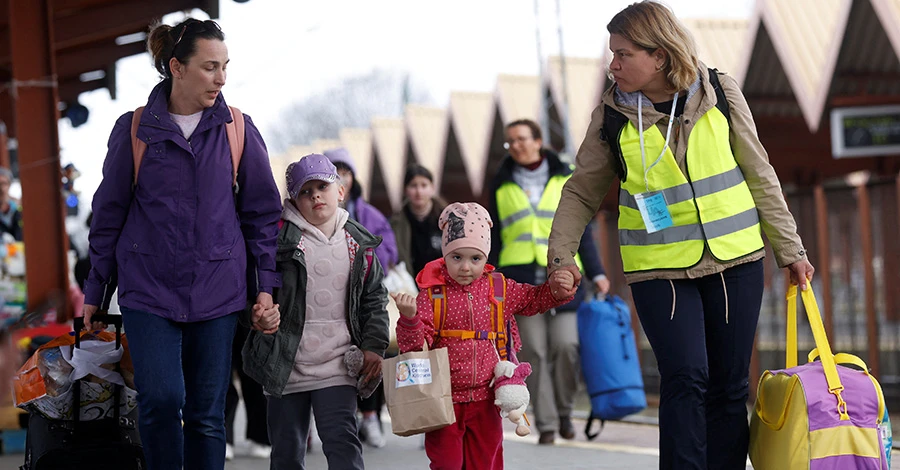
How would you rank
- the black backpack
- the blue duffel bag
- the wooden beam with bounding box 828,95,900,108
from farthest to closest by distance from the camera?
1. the wooden beam with bounding box 828,95,900,108
2. the blue duffel bag
3. the black backpack

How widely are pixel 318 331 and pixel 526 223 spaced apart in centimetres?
346

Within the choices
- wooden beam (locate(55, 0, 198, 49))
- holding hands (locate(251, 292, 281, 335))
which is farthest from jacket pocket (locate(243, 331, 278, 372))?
wooden beam (locate(55, 0, 198, 49))

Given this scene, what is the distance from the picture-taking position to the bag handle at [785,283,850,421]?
14.4 ft

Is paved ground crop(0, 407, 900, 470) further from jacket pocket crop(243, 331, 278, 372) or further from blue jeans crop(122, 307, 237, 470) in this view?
blue jeans crop(122, 307, 237, 470)

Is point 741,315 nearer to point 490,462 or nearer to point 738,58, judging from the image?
point 490,462

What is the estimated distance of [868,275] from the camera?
1052 cm

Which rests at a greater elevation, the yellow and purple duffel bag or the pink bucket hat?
the pink bucket hat

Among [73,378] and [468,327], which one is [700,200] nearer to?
[468,327]

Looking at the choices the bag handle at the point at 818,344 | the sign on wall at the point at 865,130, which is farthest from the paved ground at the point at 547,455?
the sign on wall at the point at 865,130

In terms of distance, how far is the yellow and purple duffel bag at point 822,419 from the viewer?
14.2 feet

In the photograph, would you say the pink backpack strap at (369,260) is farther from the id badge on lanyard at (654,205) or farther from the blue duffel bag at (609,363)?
the blue duffel bag at (609,363)

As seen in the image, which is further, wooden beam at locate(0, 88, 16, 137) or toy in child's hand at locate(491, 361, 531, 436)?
wooden beam at locate(0, 88, 16, 137)

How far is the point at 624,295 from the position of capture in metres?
13.9

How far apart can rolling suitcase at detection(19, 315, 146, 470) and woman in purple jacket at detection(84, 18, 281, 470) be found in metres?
0.51
